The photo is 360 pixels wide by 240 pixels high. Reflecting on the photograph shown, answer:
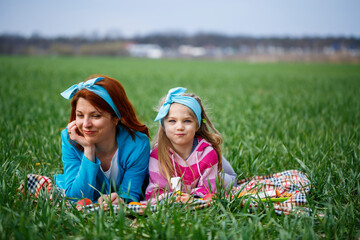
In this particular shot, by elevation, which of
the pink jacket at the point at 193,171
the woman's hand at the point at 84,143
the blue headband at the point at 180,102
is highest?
the blue headband at the point at 180,102

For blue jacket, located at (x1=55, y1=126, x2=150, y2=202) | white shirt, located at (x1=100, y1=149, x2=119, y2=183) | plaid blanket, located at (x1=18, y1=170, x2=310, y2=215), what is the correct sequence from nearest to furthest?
plaid blanket, located at (x1=18, y1=170, x2=310, y2=215), blue jacket, located at (x1=55, y1=126, x2=150, y2=202), white shirt, located at (x1=100, y1=149, x2=119, y2=183)

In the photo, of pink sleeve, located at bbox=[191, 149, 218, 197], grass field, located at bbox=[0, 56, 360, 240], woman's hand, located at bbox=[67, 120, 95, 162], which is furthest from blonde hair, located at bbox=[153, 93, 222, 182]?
woman's hand, located at bbox=[67, 120, 95, 162]

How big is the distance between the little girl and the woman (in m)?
0.14

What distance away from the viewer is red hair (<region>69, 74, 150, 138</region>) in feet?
7.39

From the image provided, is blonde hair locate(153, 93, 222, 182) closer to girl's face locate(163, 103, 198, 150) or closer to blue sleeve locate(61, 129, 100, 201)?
girl's face locate(163, 103, 198, 150)

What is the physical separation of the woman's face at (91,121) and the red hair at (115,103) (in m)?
0.04

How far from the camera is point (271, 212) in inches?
81.2

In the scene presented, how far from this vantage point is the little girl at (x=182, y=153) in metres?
2.45

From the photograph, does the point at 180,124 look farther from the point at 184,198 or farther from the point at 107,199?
the point at 107,199

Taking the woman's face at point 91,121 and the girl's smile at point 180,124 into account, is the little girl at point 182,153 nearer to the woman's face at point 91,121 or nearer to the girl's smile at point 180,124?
the girl's smile at point 180,124

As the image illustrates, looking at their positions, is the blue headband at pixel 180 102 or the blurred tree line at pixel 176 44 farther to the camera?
the blurred tree line at pixel 176 44

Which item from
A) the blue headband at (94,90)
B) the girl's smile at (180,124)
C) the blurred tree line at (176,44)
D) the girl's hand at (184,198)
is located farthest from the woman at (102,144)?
the blurred tree line at (176,44)

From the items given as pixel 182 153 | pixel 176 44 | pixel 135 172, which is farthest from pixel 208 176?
pixel 176 44

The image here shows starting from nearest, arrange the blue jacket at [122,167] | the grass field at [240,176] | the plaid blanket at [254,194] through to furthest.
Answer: the grass field at [240,176], the plaid blanket at [254,194], the blue jacket at [122,167]
